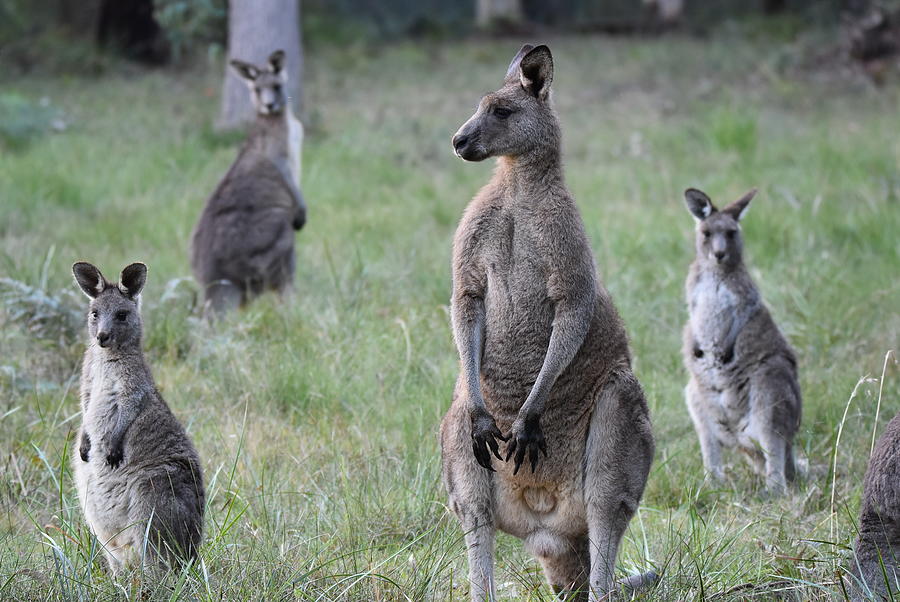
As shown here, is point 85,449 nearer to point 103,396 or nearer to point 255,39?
point 103,396

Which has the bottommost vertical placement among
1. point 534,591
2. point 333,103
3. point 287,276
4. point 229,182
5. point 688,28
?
point 534,591

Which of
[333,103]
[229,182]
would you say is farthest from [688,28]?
[229,182]

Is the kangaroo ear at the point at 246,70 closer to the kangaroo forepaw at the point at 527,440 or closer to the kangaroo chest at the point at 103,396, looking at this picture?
the kangaroo chest at the point at 103,396

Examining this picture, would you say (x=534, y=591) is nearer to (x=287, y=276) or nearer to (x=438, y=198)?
(x=287, y=276)

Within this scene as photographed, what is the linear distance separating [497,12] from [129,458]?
65.1ft

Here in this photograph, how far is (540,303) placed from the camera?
11.2 ft

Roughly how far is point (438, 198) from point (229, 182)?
8.14 feet

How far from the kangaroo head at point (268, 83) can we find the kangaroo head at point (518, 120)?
5027 millimetres

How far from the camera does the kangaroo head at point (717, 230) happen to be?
5.62m

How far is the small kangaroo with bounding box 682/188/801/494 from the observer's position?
5105mm

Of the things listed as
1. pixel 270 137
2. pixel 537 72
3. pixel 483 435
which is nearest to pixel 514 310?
pixel 483 435

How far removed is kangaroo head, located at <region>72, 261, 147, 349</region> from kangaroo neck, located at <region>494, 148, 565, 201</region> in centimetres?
126

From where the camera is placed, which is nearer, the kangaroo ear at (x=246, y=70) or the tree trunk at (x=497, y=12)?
the kangaroo ear at (x=246, y=70)

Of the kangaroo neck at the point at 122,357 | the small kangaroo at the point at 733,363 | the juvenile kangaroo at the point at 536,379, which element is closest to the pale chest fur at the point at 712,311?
the small kangaroo at the point at 733,363
